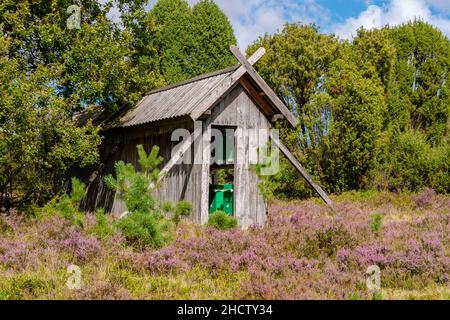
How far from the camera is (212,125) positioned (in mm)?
15594

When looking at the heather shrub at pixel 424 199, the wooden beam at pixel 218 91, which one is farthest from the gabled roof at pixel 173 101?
the heather shrub at pixel 424 199

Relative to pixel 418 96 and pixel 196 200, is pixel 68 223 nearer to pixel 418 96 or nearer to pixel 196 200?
pixel 196 200

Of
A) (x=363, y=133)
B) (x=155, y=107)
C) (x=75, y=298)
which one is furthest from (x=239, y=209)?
(x=363, y=133)

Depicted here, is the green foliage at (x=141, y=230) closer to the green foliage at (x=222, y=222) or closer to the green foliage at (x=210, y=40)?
the green foliage at (x=222, y=222)

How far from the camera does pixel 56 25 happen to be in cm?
1642

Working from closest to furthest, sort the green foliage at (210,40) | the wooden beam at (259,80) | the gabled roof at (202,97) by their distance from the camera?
the gabled roof at (202,97) < the wooden beam at (259,80) < the green foliage at (210,40)

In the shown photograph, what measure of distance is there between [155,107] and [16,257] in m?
8.50

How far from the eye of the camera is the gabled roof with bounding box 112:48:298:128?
13.9 meters

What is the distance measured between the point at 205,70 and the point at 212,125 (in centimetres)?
1861

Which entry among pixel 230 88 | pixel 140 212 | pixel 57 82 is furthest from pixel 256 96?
pixel 140 212

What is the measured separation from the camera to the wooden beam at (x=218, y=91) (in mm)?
13460

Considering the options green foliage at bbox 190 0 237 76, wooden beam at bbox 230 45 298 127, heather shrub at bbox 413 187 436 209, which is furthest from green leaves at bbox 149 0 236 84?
wooden beam at bbox 230 45 298 127

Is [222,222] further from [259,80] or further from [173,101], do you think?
[173,101]

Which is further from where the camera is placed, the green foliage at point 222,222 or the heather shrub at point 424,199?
the heather shrub at point 424,199
